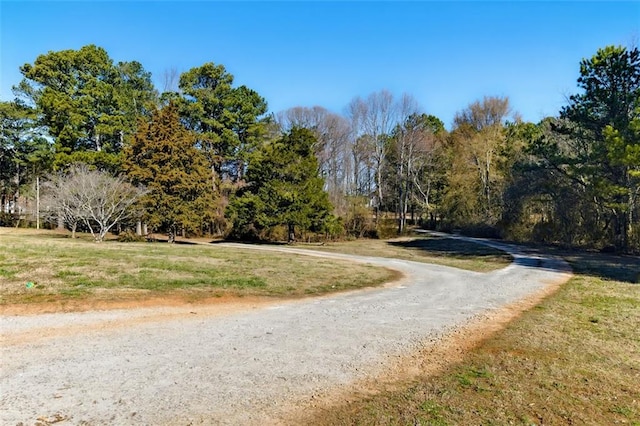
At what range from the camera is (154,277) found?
11602 mm

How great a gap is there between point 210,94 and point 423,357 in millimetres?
39198

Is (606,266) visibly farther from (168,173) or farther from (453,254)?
(168,173)

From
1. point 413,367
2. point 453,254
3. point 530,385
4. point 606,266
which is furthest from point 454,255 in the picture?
point 530,385

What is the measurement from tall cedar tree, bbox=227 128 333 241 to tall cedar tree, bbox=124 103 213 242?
3.29m

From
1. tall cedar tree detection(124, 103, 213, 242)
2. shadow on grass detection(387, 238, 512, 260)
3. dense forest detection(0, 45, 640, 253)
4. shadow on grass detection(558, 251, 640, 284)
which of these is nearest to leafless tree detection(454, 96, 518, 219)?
dense forest detection(0, 45, 640, 253)

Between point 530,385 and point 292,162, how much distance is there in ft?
86.6

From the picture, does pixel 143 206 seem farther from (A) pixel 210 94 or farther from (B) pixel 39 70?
(B) pixel 39 70

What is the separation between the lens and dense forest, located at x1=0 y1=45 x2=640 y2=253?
2402cm

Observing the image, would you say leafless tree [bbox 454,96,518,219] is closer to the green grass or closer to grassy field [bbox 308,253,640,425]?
the green grass

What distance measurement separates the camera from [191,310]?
344 inches

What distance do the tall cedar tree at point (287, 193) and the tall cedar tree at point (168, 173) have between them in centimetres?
329

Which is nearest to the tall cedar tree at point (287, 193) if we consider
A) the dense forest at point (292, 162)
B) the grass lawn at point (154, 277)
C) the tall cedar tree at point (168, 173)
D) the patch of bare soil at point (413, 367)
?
the dense forest at point (292, 162)

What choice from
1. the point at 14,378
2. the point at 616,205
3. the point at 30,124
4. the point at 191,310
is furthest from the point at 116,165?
the point at 616,205

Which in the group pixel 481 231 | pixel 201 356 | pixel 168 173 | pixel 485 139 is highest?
pixel 485 139
